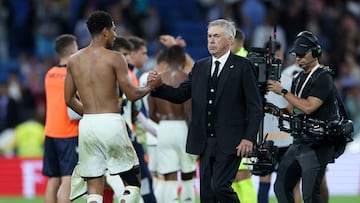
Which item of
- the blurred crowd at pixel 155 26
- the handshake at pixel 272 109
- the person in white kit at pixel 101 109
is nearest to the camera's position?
the person in white kit at pixel 101 109

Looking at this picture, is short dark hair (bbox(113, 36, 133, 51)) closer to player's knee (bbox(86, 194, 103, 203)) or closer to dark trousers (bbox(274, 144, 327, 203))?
dark trousers (bbox(274, 144, 327, 203))

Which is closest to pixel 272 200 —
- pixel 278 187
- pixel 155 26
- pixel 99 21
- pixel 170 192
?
pixel 170 192

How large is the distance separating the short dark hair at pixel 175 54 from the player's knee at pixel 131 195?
11.3ft

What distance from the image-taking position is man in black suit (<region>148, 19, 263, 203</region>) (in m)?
12.3

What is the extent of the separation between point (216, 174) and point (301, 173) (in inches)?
50.4

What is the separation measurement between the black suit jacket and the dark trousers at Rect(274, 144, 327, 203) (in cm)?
95

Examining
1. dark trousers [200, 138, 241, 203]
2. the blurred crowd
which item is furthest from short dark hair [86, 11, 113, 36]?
the blurred crowd

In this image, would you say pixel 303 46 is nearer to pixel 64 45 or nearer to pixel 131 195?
pixel 131 195

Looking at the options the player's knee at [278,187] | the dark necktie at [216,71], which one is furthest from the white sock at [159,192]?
the dark necktie at [216,71]

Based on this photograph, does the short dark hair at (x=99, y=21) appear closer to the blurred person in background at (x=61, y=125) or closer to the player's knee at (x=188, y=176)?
the blurred person in background at (x=61, y=125)

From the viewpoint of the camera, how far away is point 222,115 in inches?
488

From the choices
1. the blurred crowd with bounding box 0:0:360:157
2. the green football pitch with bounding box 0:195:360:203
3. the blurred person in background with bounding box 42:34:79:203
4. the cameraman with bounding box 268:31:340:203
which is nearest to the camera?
the cameraman with bounding box 268:31:340:203

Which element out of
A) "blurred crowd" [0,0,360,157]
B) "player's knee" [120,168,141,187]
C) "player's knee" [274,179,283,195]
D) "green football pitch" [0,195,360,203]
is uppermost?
"blurred crowd" [0,0,360,157]

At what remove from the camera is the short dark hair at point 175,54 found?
603 inches
